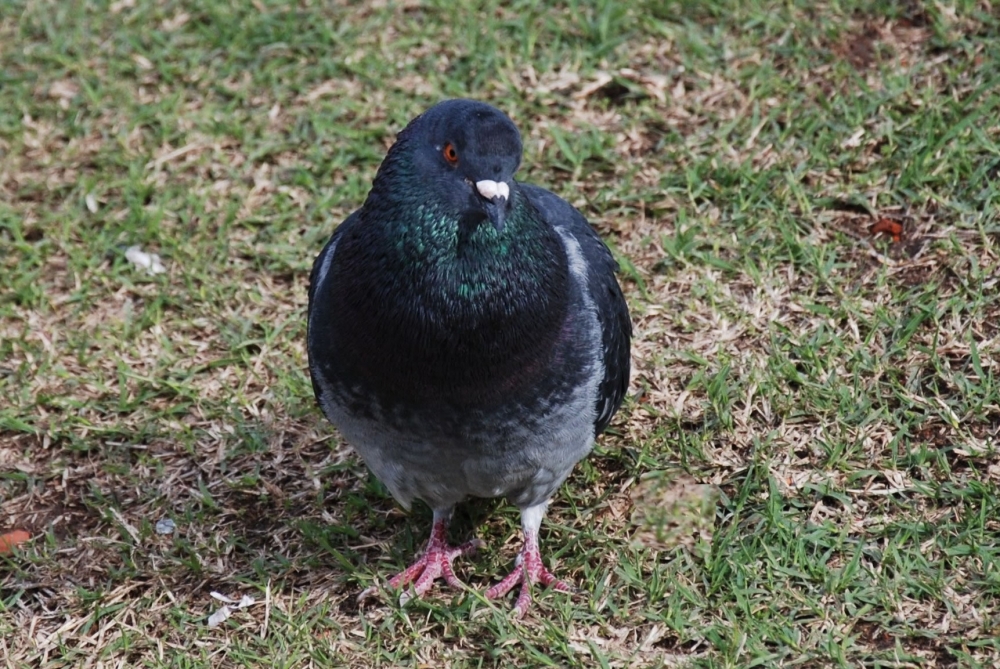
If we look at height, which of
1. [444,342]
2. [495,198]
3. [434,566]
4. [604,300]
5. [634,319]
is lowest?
[434,566]

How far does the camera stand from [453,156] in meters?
3.81

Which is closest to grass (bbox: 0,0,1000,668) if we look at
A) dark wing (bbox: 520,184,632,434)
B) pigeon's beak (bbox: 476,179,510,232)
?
dark wing (bbox: 520,184,632,434)

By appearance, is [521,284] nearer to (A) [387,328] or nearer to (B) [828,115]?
(A) [387,328]

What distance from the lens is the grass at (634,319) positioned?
438cm

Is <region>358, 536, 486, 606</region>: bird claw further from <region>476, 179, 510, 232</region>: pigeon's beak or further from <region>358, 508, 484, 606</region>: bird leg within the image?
<region>476, 179, 510, 232</region>: pigeon's beak

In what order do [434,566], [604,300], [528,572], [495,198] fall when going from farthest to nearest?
[434,566] → [528,572] → [604,300] → [495,198]

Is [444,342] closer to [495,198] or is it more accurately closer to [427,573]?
[495,198]

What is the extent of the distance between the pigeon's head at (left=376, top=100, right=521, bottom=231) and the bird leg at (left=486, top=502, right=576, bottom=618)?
1334mm

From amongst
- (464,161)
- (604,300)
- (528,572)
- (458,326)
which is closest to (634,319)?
(604,300)

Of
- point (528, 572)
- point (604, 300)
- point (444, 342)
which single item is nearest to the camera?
point (444, 342)

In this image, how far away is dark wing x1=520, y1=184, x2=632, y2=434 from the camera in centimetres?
436

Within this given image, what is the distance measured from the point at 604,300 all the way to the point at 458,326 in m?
0.78

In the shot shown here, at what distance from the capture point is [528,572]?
14.8ft

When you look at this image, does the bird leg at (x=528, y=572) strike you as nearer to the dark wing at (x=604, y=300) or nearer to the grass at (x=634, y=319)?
the grass at (x=634, y=319)
